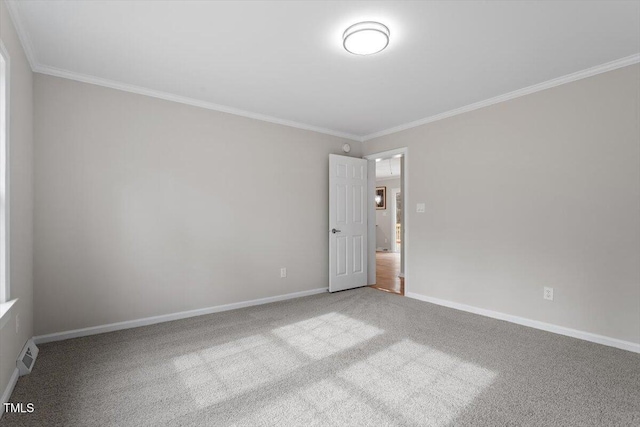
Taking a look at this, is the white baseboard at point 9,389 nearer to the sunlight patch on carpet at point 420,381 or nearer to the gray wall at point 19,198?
the gray wall at point 19,198

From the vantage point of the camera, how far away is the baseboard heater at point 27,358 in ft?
7.16

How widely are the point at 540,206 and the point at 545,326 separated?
46.5 inches

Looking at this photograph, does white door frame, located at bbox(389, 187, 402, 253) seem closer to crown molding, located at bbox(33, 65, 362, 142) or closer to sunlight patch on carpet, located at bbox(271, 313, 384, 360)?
crown molding, located at bbox(33, 65, 362, 142)

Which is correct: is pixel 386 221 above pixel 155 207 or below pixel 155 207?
below

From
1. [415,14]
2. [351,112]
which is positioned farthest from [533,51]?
[351,112]

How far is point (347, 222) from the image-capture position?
4812mm

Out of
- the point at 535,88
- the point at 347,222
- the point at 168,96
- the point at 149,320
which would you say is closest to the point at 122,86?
the point at 168,96

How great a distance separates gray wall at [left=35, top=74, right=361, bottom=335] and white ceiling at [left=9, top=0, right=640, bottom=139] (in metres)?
0.37

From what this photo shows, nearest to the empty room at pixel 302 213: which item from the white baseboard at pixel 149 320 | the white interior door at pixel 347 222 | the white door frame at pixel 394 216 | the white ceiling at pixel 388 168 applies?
the white baseboard at pixel 149 320

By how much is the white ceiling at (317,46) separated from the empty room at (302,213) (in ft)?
0.07

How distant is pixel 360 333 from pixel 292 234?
1766 millimetres

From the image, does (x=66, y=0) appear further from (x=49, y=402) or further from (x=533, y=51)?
(x=533, y=51)

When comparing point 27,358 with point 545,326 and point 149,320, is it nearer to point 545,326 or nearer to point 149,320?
point 149,320

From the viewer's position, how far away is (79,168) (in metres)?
2.91
